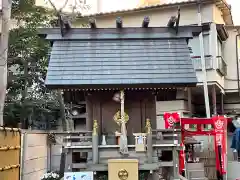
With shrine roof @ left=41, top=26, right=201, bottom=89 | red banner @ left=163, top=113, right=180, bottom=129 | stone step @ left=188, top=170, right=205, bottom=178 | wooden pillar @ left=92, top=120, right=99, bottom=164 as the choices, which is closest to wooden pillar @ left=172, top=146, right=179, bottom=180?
shrine roof @ left=41, top=26, right=201, bottom=89

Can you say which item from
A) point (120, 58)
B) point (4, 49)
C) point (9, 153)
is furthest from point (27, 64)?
point (9, 153)

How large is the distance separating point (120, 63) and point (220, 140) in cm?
694

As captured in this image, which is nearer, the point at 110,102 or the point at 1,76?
the point at 1,76

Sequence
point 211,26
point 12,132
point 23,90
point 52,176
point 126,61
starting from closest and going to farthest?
point 12,132
point 126,61
point 52,176
point 23,90
point 211,26

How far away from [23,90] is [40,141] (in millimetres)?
3287

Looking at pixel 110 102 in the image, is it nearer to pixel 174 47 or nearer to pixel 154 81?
pixel 154 81

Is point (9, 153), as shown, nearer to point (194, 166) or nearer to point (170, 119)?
point (170, 119)

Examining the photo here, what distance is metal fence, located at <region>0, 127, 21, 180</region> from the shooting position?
35.1ft

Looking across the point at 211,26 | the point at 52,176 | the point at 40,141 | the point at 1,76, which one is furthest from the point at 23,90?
the point at 211,26

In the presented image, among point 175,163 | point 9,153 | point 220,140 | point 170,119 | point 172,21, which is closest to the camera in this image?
point 9,153

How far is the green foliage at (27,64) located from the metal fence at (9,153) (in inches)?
259

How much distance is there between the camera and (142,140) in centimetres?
1412

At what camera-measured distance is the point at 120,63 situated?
14.8m

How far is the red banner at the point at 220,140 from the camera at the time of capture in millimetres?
18453
